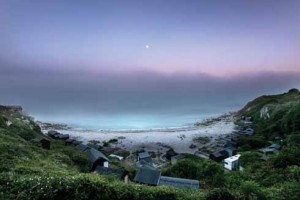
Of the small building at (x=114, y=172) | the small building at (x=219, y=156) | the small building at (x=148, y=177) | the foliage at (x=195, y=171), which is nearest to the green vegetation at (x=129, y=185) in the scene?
the foliage at (x=195, y=171)

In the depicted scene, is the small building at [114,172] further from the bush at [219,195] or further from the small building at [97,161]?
the bush at [219,195]

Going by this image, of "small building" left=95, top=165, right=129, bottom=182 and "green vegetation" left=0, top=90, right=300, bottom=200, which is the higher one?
"green vegetation" left=0, top=90, right=300, bottom=200

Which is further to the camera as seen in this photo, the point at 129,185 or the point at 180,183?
Result: the point at 180,183

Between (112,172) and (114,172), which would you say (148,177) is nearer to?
(114,172)

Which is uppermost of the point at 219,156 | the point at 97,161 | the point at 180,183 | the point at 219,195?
the point at 219,195

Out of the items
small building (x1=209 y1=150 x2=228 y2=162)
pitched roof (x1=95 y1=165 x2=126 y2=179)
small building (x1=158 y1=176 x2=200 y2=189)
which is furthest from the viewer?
small building (x1=209 y1=150 x2=228 y2=162)

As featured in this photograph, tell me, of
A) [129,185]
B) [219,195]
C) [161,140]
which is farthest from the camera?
[161,140]

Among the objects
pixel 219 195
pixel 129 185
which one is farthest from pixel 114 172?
pixel 219 195

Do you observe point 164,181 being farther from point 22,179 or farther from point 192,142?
point 192,142

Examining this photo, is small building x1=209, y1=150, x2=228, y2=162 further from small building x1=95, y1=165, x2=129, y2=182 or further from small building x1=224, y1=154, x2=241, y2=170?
small building x1=95, y1=165, x2=129, y2=182

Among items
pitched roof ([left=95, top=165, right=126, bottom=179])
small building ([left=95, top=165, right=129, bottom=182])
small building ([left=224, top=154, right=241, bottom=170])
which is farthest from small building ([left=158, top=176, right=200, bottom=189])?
small building ([left=224, top=154, right=241, bottom=170])

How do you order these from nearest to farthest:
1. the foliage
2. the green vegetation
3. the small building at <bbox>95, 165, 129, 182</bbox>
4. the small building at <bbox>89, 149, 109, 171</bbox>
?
1. the green vegetation
2. the small building at <bbox>95, 165, 129, 182</bbox>
3. the foliage
4. the small building at <bbox>89, 149, 109, 171</bbox>

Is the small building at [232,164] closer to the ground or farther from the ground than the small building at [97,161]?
closer to the ground

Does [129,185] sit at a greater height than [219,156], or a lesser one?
greater
